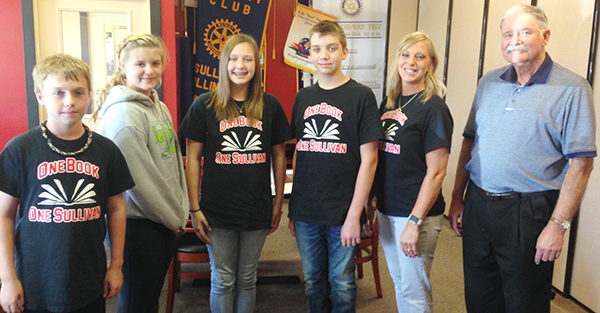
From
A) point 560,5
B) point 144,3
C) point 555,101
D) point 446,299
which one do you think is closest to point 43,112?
point 144,3

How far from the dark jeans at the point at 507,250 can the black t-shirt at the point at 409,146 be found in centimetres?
17

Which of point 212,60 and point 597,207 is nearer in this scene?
point 597,207

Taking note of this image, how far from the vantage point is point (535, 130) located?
4.61 feet

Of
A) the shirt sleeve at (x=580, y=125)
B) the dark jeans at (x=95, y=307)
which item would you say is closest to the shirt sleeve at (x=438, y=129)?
the shirt sleeve at (x=580, y=125)

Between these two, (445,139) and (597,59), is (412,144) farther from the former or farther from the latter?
(597,59)

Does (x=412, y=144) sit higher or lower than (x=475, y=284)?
higher

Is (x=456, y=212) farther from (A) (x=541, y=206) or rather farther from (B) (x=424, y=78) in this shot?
(B) (x=424, y=78)

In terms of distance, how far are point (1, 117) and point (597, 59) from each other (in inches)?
189

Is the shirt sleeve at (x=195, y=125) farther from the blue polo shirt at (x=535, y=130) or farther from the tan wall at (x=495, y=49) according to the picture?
the tan wall at (x=495, y=49)

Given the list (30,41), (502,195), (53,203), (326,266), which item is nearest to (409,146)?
(502,195)

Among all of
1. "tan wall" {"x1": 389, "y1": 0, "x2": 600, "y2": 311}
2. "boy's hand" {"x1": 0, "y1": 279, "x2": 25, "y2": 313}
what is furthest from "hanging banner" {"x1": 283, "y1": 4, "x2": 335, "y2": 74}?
"boy's hand" {"x1": 0, "y1": 279, "x2": 25, "y2": 313}

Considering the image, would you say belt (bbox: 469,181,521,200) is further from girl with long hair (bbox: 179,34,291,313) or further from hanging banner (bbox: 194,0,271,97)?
hanging banner (bbox: 194,0,271,97)

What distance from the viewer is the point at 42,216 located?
1.13 metres

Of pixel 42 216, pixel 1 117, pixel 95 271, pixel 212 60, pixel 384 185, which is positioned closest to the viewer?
pixel 42 216
